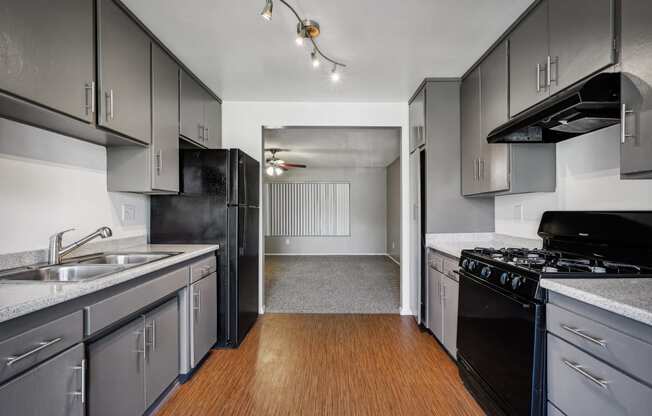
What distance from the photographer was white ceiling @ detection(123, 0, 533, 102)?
1.82 metres

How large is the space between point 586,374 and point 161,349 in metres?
2.02

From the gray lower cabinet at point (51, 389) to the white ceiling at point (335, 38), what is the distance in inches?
74.3

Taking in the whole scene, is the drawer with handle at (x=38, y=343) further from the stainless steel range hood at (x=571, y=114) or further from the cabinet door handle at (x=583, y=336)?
the stainless steel range hood at (x=571, y=114)

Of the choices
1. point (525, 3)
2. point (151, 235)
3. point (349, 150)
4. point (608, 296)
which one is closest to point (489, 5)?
point (525, 3)

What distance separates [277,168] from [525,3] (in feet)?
15.0

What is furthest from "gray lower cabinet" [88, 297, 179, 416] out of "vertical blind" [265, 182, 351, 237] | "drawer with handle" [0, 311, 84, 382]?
"vertical blind" [265, 182, 351, 237]

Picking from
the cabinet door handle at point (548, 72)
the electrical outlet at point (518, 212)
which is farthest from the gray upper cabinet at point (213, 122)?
the electrical outlet at point (518, 212)

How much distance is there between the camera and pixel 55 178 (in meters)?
1.75

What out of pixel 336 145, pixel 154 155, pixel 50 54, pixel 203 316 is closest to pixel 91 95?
pixel 50 54

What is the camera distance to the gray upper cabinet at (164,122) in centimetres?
212

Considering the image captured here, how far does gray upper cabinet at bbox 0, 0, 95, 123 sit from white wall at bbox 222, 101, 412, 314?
1.85 m

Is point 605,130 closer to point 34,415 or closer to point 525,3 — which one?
point 525,3

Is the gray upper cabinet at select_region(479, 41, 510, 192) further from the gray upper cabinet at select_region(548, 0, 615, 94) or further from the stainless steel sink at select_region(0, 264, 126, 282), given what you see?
the stainless steel sink at select_region(0, 264, 126, 282)

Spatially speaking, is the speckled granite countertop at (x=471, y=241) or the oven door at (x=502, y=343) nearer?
the oven door at (x=502, y=343)
